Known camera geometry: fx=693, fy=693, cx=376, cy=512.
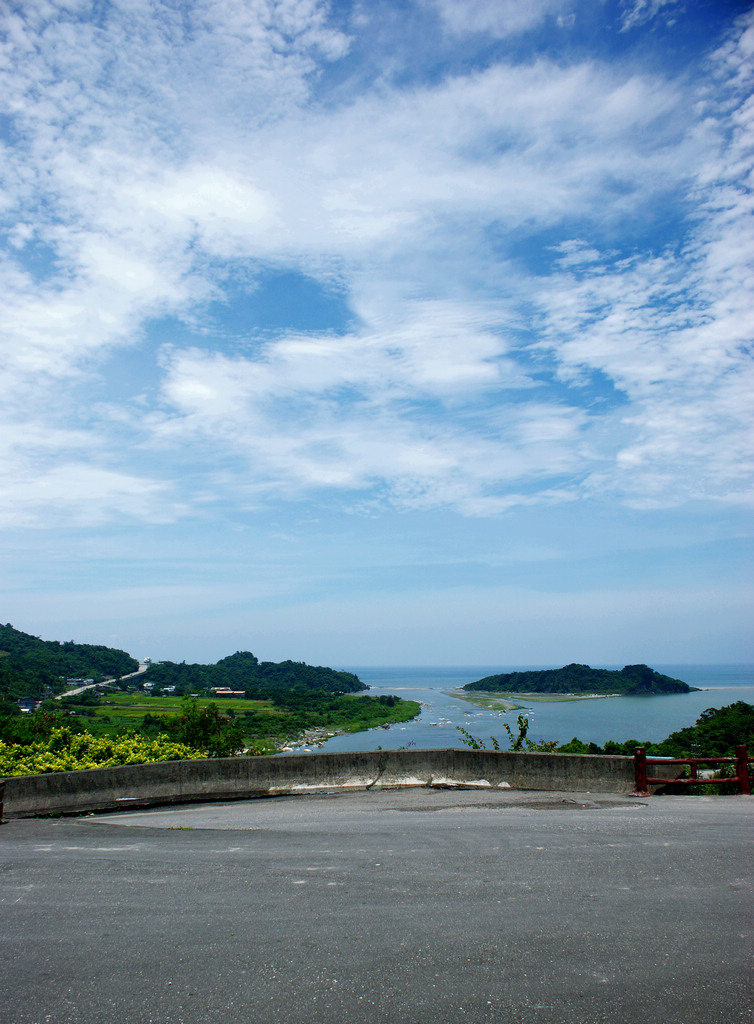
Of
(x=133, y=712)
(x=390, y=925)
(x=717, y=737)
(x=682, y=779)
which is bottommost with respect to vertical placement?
(x=133, y=712)

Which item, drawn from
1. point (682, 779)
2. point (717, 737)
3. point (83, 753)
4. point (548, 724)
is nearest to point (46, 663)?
point (548, 724)

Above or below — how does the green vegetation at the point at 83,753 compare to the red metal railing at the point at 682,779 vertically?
below

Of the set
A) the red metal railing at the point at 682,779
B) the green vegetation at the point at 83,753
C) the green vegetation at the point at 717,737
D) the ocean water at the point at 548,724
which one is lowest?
the ocean water at the point at 548,724

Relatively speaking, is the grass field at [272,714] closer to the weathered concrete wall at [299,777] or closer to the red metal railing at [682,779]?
the weathered concrete wall at [299,777]

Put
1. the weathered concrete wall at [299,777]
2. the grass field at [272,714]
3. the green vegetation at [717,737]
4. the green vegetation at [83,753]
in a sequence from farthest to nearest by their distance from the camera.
Answer: 1. the grass field at [272,714]
2. the green vegetation at [717,737]
3. the green vegetation at [83,753]
4. the weathered concrete wall at [299,777]

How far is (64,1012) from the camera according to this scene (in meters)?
4.27

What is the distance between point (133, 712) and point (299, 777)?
8522 centimetres

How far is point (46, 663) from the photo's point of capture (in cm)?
12925

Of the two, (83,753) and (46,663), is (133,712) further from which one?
(83,753)

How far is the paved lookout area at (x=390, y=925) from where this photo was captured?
4234mm

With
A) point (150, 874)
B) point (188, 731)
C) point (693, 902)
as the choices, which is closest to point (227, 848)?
point (150, 874)

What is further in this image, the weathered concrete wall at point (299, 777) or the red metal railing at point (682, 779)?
the weathered concrete wall at point (299, 777)

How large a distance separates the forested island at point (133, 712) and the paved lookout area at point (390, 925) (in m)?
7.67

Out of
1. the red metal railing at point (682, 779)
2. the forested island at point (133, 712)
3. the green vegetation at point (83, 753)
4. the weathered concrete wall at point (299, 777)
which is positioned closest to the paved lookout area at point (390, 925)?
the red metal railing at point (682, 779)
